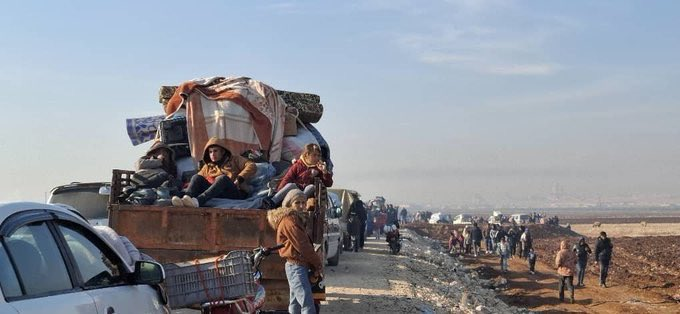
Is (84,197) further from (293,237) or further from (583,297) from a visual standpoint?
(583,297)

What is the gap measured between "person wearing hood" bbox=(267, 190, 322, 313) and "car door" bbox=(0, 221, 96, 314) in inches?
150

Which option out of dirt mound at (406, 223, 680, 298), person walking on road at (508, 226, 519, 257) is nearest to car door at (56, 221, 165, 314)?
dirt mound at (406, 223, 680, 298)

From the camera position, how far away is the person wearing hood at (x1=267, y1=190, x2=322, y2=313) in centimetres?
853

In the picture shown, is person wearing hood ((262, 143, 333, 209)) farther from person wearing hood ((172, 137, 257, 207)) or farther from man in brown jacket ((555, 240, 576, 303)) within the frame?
man in brown jacket ((555, 240, 576, 303))

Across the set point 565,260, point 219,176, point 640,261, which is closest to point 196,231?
point 219,176

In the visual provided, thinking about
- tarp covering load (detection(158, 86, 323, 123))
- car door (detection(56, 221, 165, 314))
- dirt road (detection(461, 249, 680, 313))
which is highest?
tarp covering load (detection(158, 86, 323, 123))

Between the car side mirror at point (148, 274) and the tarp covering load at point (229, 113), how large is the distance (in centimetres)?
705

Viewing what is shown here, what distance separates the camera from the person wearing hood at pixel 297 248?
8531mm

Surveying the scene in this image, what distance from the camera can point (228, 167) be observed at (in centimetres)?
1135

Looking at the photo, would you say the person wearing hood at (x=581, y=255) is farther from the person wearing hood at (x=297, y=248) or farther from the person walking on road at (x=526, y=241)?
the person wearing hood at (x=297, y=248)

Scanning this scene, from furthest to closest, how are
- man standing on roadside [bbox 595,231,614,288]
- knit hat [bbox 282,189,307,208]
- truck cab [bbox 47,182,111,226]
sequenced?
1. man standing on roadside [bbox 595,231,614,288]
2. truck cab [bbox 47,182,111,226]
3. knit hat [bbox 282,189,307,208]

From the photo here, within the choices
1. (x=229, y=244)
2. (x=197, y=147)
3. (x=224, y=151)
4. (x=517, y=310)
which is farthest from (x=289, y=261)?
(x=517, y=310)

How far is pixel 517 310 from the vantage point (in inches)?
888

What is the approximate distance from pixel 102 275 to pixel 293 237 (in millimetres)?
3441
